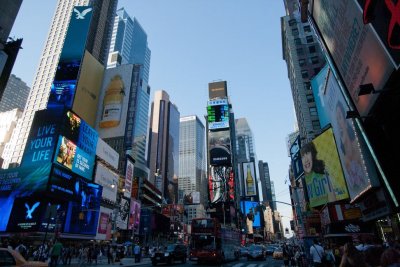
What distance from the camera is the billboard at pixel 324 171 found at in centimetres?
2750

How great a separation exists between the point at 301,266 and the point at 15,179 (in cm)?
5299

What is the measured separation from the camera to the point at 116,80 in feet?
257

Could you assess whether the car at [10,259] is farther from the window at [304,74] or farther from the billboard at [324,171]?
the window at [304,74]

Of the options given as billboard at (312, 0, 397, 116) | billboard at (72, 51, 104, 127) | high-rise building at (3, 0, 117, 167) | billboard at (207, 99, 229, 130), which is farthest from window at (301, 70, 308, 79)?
high-rise building at (3, 0, 117, 167)

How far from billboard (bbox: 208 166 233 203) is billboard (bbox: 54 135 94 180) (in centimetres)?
6608

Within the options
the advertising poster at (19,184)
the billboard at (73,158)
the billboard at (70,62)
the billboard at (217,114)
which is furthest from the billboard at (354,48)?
the billboard at (217,114)

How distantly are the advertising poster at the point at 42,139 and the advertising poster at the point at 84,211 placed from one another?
376 inches

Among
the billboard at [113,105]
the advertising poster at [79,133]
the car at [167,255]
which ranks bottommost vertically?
the car at [167,255]

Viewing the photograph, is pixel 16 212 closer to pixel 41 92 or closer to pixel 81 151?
pixel 81 151

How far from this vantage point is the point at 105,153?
71312 mm

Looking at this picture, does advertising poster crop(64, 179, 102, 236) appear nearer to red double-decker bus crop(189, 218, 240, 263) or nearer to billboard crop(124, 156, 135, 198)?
billboard crop(124, 156, 135, 198)

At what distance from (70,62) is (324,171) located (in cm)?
6543

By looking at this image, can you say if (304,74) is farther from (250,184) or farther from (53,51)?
(53,51)

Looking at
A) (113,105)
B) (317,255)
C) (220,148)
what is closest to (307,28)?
(113,105)
